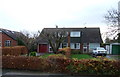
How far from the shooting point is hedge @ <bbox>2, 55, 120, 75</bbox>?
359 inches

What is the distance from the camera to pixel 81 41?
31438 millimetres

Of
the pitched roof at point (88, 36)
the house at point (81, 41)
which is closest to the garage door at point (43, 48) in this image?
the house at point (81, 41)

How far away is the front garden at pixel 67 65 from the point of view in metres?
9.13

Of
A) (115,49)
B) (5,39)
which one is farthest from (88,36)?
(5,39)

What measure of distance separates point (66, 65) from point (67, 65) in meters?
0.07

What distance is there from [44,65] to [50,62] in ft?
1.53

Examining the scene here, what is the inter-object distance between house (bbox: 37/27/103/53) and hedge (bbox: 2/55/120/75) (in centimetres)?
1982

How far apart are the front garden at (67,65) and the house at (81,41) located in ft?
65.0

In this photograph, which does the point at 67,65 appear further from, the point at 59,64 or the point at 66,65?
the point at 59,64

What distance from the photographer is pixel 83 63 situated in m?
9.36

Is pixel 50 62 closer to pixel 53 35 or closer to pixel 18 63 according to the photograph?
pixel 18 63

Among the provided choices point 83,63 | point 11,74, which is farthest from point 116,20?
point 11,74

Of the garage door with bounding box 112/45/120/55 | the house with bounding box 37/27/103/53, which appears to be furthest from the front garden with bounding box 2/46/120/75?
the garage door with bounding box 112/45/120/55

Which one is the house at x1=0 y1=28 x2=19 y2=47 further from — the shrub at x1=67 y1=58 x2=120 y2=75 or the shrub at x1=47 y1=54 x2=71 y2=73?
the shrub at x1=67 y1=58 x2=120 y2=75
